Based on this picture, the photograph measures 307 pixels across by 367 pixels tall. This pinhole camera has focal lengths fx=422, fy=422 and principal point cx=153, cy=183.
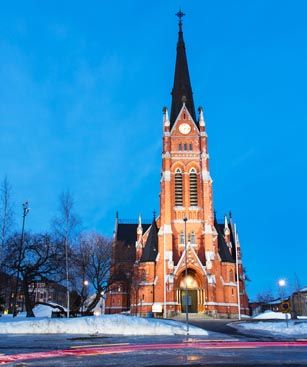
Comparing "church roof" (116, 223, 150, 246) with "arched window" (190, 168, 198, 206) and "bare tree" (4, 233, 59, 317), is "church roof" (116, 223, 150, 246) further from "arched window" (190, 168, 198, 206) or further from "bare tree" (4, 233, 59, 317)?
"bare tree" (4, 233, 59, 317)

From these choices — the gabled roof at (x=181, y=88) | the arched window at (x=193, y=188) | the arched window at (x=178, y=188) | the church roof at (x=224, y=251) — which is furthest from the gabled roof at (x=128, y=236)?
the gabled roof at (x=181, y=88)

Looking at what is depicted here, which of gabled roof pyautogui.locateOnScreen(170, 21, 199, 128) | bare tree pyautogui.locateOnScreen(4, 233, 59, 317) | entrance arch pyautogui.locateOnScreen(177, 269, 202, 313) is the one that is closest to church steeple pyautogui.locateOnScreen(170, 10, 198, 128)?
gabled roof pyautogui.locateOnScreen(170, 21, 199, 128)

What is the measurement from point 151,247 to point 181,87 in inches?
1218

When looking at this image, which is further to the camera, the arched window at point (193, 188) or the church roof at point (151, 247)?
the arched window at point (193, 188)

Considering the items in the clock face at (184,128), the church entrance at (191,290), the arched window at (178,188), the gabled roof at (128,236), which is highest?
the clock face at (184,128)

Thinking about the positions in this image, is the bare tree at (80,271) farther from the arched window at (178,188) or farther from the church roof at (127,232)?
the church roof at (127,232)

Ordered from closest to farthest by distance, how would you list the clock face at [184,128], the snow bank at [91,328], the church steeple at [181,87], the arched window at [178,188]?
the snow bank at [91,328], the arched window at [178,188], the clock face at [184,128], the church steeple at [181,87]

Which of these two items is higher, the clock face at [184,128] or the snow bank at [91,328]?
the clock face at [184,128]

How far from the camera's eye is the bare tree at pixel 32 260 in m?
38.4

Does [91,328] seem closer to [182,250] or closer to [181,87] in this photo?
[182,250]

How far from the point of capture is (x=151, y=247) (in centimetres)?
6881

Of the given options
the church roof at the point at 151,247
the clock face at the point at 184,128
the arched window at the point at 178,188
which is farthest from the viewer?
the clock face at the point at 184,128

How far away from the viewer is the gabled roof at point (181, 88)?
7688cm

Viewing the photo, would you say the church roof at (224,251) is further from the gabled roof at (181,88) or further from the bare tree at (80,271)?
the bare tree at (80,271)
